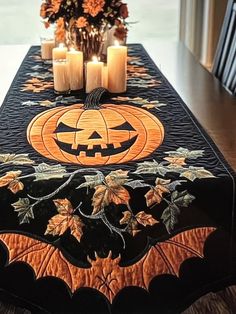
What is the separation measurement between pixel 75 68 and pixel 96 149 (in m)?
0.60

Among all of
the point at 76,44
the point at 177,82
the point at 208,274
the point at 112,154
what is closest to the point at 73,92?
the point at 76,44

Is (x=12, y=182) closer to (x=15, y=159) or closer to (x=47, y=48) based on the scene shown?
(x=15, y=159)

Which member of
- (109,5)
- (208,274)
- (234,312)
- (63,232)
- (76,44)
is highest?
(109,5)

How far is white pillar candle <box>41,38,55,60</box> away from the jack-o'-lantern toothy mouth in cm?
103

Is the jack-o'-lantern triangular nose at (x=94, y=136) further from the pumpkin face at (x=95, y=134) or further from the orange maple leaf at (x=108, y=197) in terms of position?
the orange maple leaf at (x=108, y=197)

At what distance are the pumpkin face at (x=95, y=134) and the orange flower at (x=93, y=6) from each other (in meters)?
0.33

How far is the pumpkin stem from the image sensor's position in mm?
1806

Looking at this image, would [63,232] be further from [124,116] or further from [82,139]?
[124,116]

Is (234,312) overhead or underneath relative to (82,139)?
underneath

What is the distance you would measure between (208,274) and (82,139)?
1.64 ft

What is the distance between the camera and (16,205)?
1267 millimetres

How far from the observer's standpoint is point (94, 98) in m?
1.85

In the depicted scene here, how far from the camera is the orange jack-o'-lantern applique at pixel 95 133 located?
4.65ft

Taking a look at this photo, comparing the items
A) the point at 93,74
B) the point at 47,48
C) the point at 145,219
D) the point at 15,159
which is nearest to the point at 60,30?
the point at 93,74
